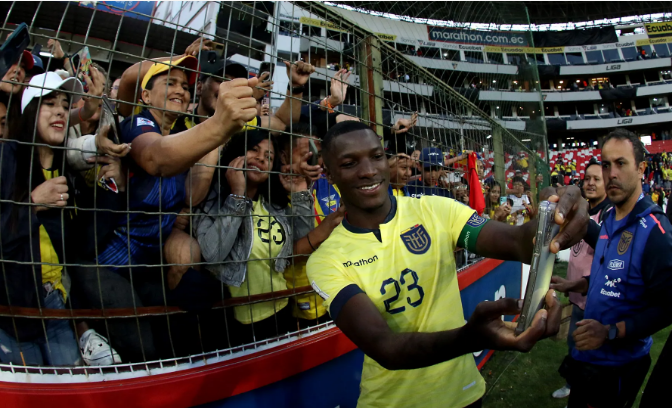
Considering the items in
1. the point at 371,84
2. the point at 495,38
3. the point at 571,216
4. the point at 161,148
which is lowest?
the point at 571,216

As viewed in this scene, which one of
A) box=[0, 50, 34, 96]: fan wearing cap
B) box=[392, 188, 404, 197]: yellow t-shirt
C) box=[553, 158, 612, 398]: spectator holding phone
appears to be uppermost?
box=[0, 50, 34, 96]: fan wearing cap

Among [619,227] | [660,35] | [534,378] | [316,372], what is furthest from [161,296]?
[660,35]

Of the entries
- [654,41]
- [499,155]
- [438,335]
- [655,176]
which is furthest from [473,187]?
[654,41]

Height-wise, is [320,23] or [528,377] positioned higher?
[320,23]

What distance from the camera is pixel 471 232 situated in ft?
4.86

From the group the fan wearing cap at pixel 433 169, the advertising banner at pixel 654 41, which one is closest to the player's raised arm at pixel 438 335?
the fan wearing cap at pixel 433 169

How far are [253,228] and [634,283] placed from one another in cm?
210

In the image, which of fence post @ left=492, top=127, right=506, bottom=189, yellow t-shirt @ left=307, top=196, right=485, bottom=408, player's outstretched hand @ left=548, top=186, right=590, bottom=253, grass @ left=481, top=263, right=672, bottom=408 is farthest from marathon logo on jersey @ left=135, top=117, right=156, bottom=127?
fence post @ left=492, top=127, right=506, bottom=189

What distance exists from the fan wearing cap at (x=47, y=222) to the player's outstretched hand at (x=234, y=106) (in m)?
0.62

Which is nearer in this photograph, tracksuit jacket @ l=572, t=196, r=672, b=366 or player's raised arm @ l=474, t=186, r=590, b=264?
player's raised arm @ l=474, t=186, r=590, b=264

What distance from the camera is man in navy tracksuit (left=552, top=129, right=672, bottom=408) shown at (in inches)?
76.2

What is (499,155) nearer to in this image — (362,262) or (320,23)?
(320,23)

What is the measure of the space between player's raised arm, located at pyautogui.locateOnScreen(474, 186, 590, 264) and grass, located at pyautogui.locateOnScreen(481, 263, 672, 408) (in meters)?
2.38

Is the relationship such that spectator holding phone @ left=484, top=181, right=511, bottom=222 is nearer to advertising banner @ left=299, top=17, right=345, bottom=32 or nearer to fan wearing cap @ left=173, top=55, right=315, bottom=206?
advertising banner @ left=299, top=17, right=345, bottom=32
